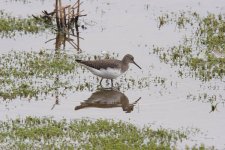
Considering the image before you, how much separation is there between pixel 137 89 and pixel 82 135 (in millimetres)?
4945

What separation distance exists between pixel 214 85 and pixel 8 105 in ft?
22.8

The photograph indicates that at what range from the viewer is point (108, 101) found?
789 inches

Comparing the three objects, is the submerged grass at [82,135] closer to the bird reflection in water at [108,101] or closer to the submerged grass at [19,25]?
the bird reflection in water at [108,101]

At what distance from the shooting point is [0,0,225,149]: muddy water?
1831cm

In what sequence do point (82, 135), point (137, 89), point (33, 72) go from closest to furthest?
1. point (82, 135)
2. point (137, 89)
3. point (33, 72)

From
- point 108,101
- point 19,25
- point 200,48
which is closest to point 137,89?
point 108,101

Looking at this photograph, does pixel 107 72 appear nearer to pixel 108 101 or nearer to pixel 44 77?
pixel 108 101

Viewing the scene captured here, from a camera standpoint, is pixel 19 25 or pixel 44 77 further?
pixel 19 25

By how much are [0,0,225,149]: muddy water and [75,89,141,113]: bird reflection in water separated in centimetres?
3

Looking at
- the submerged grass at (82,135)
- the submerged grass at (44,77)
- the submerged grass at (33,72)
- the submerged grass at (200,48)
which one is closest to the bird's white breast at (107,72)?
the submerged grass at (44,77)

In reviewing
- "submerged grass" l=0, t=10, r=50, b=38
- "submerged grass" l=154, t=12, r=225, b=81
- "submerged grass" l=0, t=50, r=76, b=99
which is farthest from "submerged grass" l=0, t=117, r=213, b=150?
"submerged grass" l=0, t=10, r=50, b=38

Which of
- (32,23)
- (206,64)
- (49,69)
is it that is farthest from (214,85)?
(32,23)

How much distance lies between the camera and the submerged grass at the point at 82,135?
620 inches

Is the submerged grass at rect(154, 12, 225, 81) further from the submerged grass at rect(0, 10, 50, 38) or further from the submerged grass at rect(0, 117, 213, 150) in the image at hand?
the submerged grass at rect(0, 117, 213, 150)
